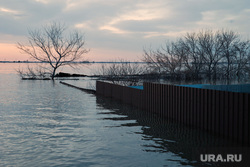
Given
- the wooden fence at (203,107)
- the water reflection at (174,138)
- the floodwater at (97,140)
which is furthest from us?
the wooden fence at (203,107)

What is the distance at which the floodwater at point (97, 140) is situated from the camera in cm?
656

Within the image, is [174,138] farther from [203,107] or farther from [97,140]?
[97,140]

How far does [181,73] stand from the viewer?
23328mm

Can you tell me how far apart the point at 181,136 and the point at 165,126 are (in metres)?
1.58

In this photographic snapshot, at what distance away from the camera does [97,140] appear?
835cm

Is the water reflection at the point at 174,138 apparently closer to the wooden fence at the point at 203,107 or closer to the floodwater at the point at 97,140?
the floodwater at the point at 97,140

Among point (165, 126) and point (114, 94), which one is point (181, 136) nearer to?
point (165, 126)

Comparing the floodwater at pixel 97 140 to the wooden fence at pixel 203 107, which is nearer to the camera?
the floodwater at pixel 97 140

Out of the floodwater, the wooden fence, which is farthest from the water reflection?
the wooden fence

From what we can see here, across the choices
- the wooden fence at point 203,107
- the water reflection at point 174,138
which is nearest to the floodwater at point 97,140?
the water reflection at point 174,138

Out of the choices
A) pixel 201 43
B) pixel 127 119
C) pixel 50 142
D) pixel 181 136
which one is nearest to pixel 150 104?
pixel 127 119

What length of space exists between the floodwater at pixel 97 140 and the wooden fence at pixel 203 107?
39 centimetres

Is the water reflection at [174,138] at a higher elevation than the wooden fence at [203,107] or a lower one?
lower

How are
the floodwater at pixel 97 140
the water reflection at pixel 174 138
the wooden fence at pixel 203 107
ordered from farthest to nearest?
the wooden fence at pixel 203 107
the water reflection at pixel 174 138
the floodwater at pixel 97 140
